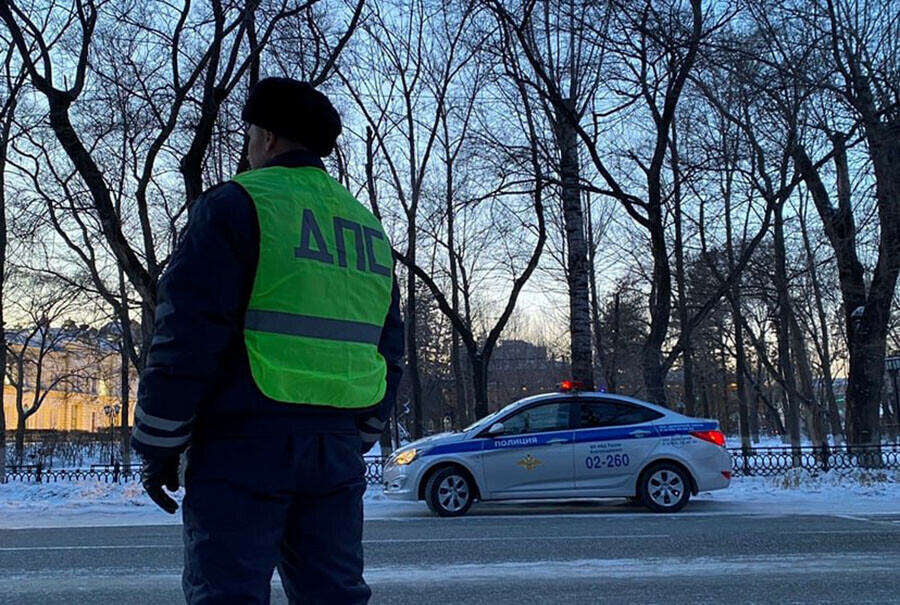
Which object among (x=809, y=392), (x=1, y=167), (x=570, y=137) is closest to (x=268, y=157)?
(x=570, y=137)

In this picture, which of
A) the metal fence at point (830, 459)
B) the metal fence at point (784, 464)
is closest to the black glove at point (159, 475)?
the metal fence at point (784, 464)

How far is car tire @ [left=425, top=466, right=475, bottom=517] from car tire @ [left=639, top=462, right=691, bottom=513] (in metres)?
2.36

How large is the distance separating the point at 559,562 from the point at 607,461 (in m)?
4.77

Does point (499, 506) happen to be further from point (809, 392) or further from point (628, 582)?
point (809, 392)

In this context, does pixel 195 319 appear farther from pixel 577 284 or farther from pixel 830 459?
pixel 830 459

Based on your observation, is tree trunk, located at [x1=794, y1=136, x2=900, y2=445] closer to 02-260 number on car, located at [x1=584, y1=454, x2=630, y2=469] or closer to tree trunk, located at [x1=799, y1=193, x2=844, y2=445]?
tree trunk, located at [x1=799, y1=193, x2=844, y2=445]

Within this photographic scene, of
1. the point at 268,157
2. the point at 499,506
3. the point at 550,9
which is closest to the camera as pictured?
the point at 268,157

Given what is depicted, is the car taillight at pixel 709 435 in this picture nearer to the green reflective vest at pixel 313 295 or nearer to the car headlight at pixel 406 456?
the car headlight at pixel 406 456

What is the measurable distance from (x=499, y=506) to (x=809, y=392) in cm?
2387

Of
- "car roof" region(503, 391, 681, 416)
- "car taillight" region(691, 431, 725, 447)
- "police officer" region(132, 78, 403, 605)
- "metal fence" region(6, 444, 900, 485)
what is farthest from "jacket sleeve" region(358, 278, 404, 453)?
"metal fence" region(6, 444, 900, 485)

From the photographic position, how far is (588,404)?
39.0 ft

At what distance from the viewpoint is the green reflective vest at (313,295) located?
87.0 inches

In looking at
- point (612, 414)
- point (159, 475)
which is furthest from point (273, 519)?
point (612, 414)

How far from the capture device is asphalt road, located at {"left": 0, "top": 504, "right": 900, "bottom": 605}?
577 cm
